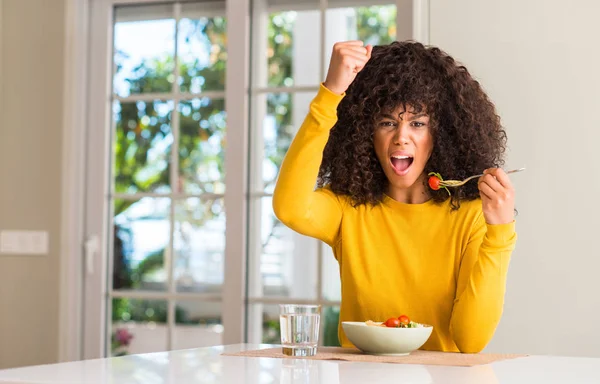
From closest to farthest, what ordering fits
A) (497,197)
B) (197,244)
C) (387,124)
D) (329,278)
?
(497,197) → (387,124) → (329,278) → (197,244)

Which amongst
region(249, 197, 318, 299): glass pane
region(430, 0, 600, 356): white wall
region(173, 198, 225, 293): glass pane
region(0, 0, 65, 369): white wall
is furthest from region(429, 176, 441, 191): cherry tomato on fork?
region(173, 198, 225, 293): glass pane

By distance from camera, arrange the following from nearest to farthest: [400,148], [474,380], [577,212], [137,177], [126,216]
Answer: [474,380], [400,148], [577,212], [126,216], [137,177]

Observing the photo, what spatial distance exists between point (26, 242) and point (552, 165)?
222 cm

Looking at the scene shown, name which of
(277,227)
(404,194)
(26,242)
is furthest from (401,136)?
(277,227)

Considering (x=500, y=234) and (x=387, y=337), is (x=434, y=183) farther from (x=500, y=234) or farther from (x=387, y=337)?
(x=387, y=337)

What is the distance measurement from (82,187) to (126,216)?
408 millimetres

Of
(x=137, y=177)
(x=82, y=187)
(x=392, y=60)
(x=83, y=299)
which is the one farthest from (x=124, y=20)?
(x=392, y=60)

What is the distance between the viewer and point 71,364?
1.30 meters

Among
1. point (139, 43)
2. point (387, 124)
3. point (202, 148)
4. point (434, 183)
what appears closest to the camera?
point (434, 183)

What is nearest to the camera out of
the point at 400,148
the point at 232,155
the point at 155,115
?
the point at 400,148

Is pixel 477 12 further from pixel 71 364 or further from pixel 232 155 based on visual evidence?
pixel 71 364

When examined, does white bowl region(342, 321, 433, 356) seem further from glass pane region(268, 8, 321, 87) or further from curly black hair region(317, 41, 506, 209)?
glass pane region(268, 8, 321, 87)

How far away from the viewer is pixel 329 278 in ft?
11.2

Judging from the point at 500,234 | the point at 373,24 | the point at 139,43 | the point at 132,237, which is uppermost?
the point at 373,24
